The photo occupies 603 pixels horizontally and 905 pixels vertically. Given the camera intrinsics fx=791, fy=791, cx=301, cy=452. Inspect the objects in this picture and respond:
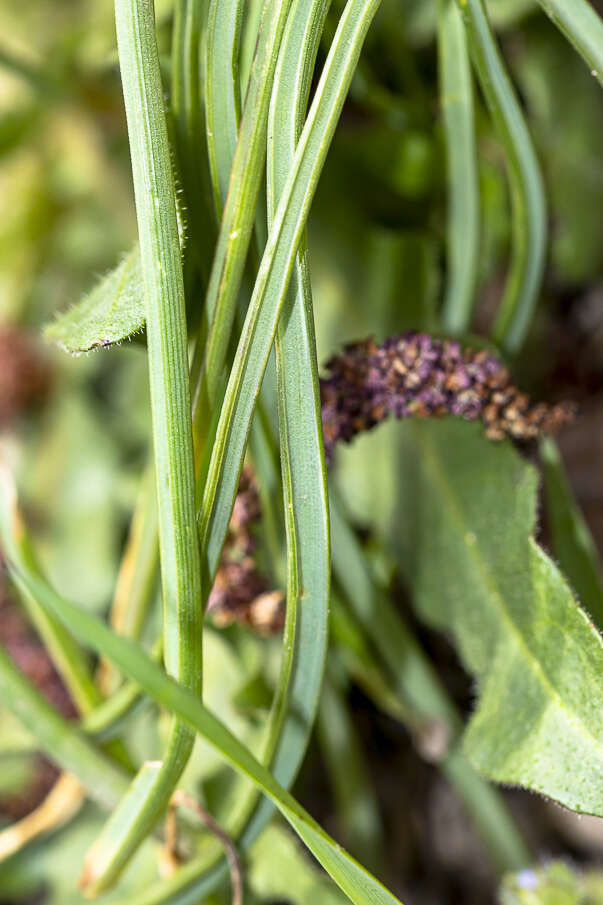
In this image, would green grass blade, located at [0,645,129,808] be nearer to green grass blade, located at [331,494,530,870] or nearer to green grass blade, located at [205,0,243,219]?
green grass blade, located at [331,494,530,870]

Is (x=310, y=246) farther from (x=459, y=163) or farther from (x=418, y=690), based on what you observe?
(x=418, y=690)

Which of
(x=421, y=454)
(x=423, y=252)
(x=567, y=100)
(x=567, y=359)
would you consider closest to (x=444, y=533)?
(x=421, y=454)

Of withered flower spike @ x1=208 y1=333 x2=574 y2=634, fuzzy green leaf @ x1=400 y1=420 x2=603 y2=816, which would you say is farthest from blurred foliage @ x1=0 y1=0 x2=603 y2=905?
withered flower spike @ x1=208 y1=333 x2=574 y2=634

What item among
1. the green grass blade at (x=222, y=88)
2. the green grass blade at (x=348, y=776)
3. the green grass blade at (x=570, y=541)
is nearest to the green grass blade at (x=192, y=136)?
the green grass blade at (x=222, y=88)

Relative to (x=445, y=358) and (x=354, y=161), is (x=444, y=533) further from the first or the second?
(x=354, y=161)

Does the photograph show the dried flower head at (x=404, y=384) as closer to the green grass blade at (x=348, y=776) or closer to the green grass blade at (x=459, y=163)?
the green grass blade at (x=459, y=163)

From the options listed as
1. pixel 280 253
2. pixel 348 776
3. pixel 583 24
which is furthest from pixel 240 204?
pixel 348 776
